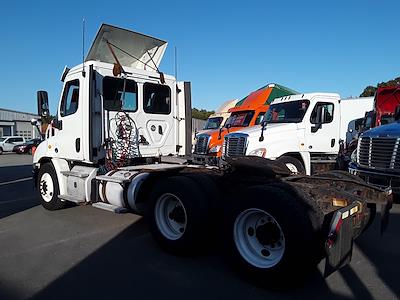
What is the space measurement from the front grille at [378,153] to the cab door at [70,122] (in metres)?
6.22

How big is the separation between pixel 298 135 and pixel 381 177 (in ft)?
9.13

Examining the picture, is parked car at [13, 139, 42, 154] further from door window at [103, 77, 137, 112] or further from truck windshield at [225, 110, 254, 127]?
door window at [103, 77, 137, 112]

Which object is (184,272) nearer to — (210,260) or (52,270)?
(210,260)

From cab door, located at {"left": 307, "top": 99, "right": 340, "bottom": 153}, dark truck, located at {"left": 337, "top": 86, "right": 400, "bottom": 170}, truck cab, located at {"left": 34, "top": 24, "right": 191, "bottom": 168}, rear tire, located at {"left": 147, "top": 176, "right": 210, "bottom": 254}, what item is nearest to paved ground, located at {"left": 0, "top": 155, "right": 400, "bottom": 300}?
rear tire, located at {"left": 147, "top": 176, "right": 210, "bottom": 254}

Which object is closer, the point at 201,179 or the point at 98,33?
the point at 201,179

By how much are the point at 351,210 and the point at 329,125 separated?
23.0ft

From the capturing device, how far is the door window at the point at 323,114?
10.1 metres

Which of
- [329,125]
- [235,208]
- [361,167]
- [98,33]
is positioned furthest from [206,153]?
[235,208]

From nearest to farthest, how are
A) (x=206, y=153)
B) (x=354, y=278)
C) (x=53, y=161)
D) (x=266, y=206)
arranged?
(x=266, y=206)
(x=354, y=278)
(x=53, y=161)
(x=206, y=153)

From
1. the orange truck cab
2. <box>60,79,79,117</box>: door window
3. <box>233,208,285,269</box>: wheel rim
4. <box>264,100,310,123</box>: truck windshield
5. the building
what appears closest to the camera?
<box>233,208,285,269</box>: wheel rim

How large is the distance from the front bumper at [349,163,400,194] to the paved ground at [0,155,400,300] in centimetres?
109

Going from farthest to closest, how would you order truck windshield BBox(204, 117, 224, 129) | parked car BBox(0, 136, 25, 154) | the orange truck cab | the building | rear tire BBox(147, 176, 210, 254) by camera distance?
the building < parked car BBox(0, 136, 25, 154) < truck windshield BBox(204, 117, 224, 129) < the orange truck cab < rear tire BBox(147, 176, 210, 254)

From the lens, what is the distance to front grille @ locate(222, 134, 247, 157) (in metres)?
9.64

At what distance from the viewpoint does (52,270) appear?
440cm
